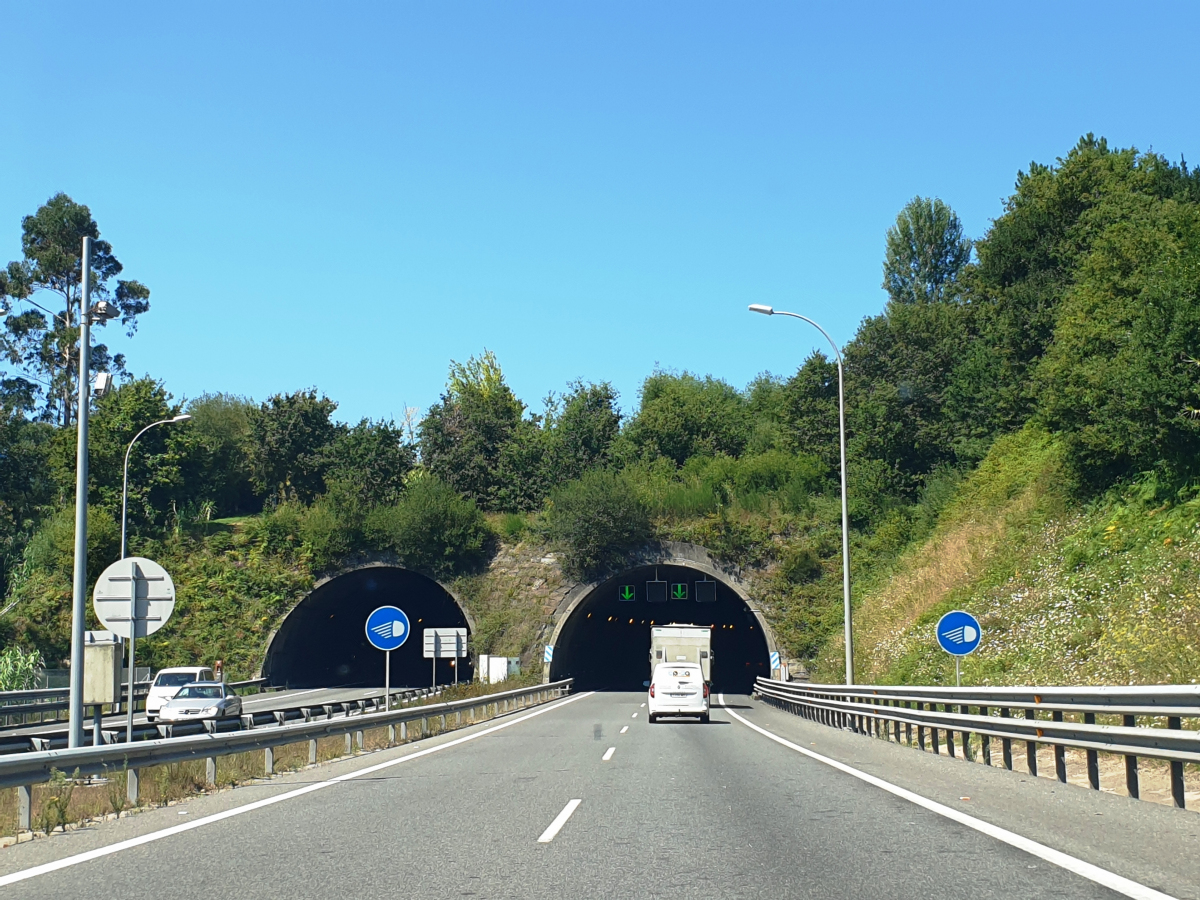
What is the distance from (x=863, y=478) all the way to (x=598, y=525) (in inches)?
554

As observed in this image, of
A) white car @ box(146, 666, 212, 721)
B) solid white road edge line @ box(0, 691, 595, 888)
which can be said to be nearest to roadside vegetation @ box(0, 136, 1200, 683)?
solid white road edge line @ box(0, 691, 595, 888)

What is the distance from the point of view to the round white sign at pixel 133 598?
48.3 ft

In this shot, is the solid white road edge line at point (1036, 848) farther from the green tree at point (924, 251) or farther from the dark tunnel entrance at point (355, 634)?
the green tree at point (924, 251)

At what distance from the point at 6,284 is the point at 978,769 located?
68936 millimetres

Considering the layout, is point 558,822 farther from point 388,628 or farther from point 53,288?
point 53,288

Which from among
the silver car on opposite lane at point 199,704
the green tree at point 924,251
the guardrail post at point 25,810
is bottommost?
the silver car on opposite lane at point 199,704

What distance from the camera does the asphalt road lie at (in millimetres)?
7273

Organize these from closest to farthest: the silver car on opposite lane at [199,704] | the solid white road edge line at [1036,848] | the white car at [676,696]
Answer: the solid white road edge line at [1036,848]
the white car at [676,696]
the silver car on opposite lane at [199,704]

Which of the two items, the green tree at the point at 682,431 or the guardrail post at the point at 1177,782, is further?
the green tree at the point at 682,431

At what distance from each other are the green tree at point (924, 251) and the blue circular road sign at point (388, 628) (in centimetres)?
7066

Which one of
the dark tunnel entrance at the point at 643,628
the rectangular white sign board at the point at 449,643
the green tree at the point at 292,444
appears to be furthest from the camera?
the green tree at the point at 292,444

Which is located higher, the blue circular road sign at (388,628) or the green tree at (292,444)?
the green tree at (292,444)

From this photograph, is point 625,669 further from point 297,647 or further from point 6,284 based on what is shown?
point 6,284

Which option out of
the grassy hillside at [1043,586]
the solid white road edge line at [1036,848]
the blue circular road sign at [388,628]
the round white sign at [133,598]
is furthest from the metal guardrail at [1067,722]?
the round white sign at [133,598]
